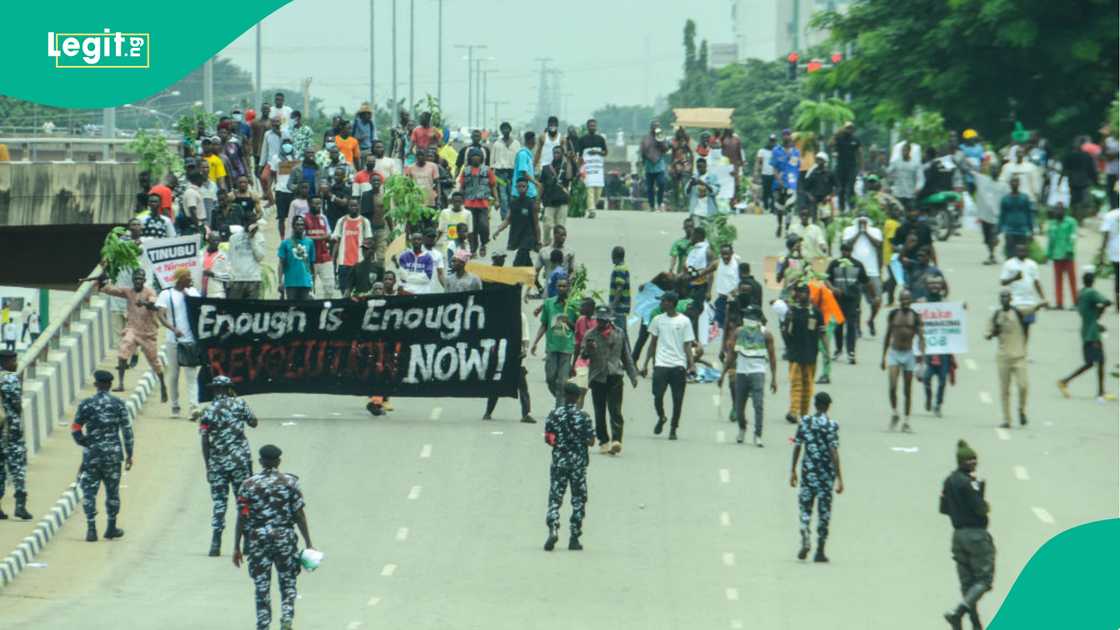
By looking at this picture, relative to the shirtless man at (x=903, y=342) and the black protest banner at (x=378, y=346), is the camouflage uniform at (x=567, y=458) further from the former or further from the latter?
the shirtless man at (x=903, y=342)

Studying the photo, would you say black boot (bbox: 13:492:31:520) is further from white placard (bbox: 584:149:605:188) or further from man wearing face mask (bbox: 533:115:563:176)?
white placard (bbox: 584:149:605:188)

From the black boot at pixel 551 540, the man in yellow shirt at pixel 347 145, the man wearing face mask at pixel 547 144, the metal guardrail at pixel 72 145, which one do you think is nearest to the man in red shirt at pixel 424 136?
the man in yellow shirt at pixel 347 145

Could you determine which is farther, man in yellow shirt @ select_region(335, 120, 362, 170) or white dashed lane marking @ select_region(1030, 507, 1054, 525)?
man in yellow shirt @ select_region(335, 120, 362, 170)

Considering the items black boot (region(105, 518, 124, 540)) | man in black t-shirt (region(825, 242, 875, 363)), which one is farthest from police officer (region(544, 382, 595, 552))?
man in black t-shirt (region(825, 242, 875, 363))

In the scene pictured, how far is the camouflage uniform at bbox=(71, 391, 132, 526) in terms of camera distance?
694 inches

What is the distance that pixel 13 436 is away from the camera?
60.4 ft

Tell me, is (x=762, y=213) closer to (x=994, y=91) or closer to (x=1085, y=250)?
(x=1085, y=250)

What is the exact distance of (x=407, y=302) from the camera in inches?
875

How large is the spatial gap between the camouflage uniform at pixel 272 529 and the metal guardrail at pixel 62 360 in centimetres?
631

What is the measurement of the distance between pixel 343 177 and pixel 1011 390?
10.3m

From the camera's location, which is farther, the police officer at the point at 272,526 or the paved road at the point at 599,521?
the paved road at the point at 599,521

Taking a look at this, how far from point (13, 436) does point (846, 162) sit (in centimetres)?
1876

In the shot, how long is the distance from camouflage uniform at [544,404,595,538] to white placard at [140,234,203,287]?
706 cm

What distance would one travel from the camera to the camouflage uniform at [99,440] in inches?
694
